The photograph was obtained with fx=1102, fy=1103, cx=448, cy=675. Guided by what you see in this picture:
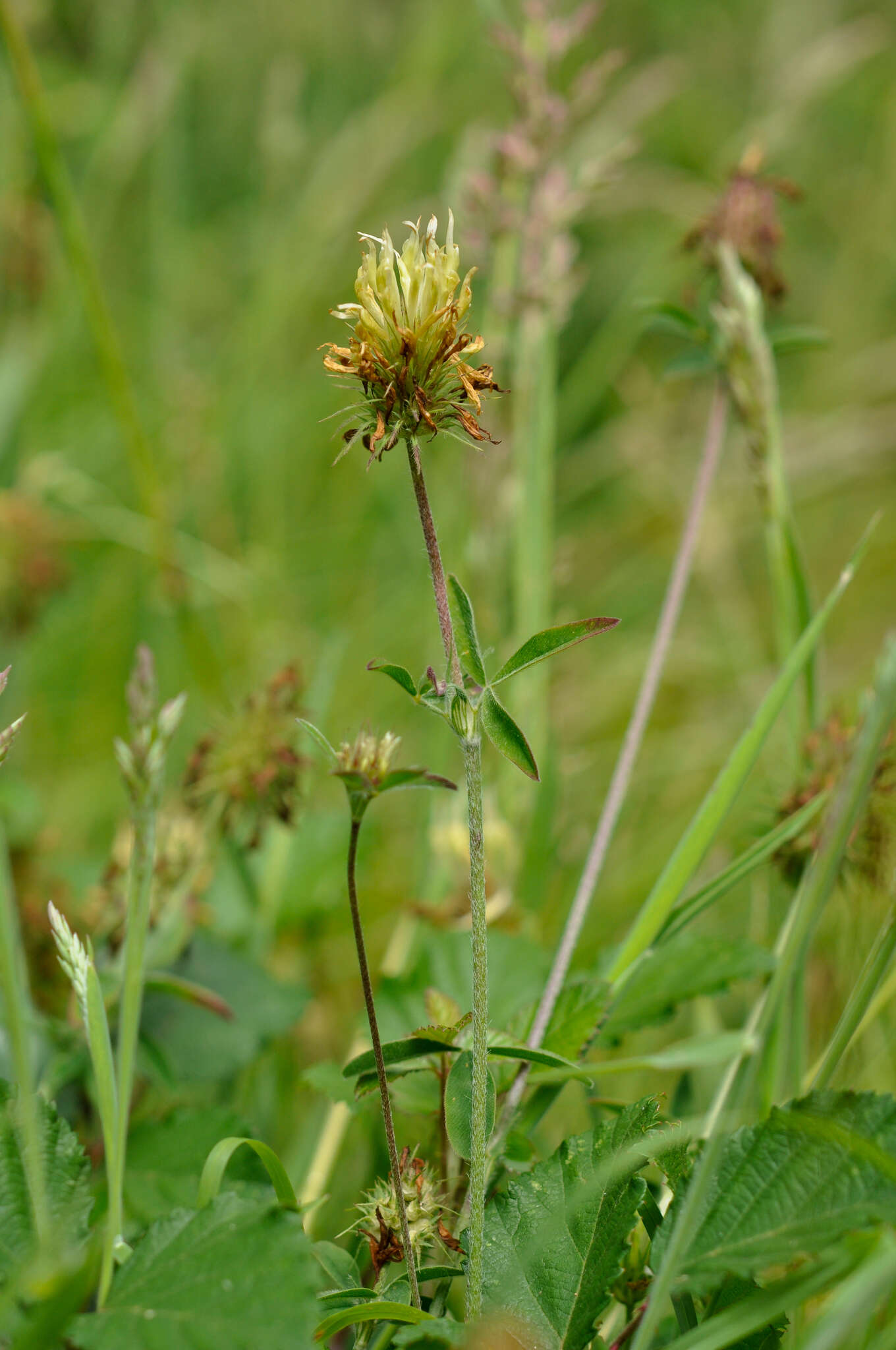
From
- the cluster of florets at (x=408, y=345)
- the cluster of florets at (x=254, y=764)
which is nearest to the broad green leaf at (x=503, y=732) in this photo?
the cluster of florets at (x=408, y=345)

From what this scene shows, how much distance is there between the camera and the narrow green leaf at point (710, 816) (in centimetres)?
62

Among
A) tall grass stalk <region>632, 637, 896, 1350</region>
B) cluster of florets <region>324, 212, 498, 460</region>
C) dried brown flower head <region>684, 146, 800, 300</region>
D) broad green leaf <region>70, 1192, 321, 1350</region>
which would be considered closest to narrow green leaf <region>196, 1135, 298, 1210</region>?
broad green leaf <region>70, 1192, 321, 1350</region>

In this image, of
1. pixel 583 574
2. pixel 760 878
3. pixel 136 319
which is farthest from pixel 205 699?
pixel 136 319

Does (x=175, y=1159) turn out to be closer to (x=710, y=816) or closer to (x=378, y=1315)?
(x=378, y=1315)

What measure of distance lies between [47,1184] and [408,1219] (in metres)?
0.16

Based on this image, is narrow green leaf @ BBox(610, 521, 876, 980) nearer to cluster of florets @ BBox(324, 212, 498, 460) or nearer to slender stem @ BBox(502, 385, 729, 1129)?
slender stem @ BBox(502, 385, 729, 1129)

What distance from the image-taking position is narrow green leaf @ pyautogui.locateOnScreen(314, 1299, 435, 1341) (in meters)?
0.44

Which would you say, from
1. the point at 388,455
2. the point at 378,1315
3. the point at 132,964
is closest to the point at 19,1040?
the point at 132,964

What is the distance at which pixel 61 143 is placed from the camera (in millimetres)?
2576

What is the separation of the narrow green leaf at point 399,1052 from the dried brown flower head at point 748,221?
643 millimetres

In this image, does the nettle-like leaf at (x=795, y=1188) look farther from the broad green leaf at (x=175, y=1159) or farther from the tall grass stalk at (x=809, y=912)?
the broad green leaf at (x=175, y=1159)

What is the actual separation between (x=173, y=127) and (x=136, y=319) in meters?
0.39

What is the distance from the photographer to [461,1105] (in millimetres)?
490

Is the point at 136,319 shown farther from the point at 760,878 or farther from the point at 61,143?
the point at 760,878
